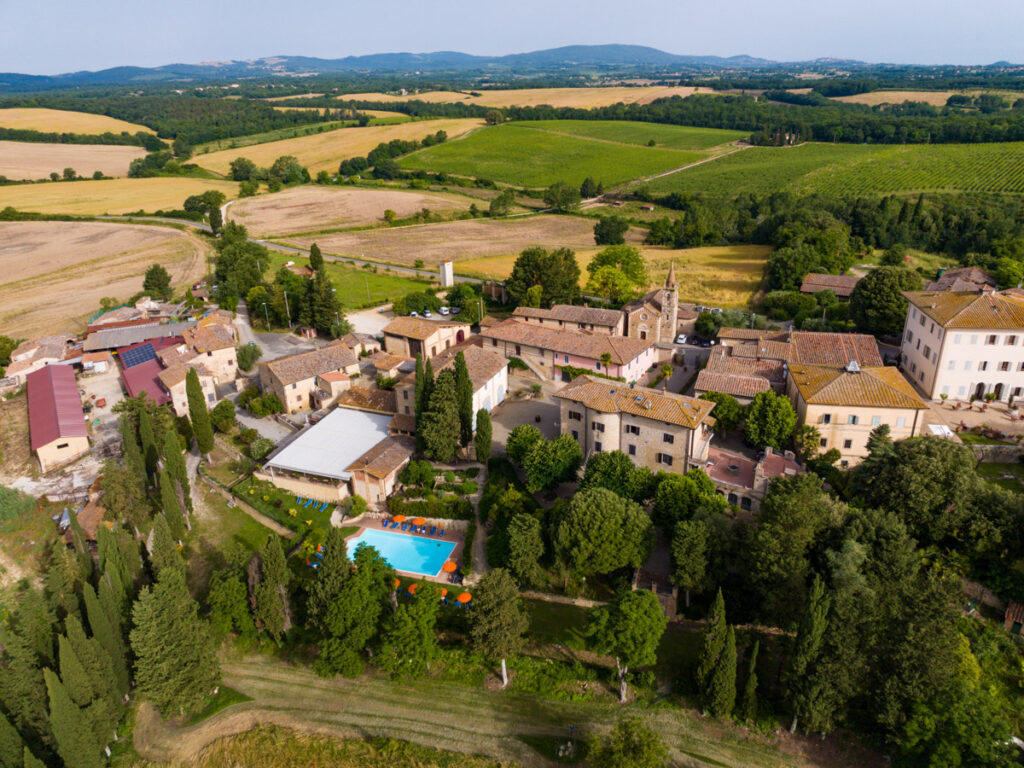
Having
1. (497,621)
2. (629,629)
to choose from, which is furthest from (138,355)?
(629,629)

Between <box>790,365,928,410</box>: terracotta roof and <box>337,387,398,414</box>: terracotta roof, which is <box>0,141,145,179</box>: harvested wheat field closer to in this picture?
<box>337,387,398,414</box>: terracotta roof

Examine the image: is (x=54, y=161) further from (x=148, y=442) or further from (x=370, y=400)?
(x=370, y=400)

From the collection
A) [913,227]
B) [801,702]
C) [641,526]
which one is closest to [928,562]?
[801,702]

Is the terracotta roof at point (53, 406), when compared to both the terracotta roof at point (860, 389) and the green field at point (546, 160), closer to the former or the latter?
the terracotta roof at point (860, 389)

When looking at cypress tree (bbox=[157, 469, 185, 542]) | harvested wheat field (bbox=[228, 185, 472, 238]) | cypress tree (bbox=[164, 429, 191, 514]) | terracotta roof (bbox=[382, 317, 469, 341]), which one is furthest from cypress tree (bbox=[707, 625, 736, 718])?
harvested wheat field (bbox=[228, 185, 472, 238])

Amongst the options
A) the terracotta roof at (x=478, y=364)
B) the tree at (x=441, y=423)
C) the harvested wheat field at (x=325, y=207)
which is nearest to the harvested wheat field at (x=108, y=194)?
the harvested wheat field at (x=325, y=207)

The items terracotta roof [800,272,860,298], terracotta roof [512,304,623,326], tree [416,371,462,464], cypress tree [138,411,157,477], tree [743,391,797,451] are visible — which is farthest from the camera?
terracotta roof [800,272,860,298]

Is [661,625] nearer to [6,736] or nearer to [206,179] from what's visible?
[6,736]
